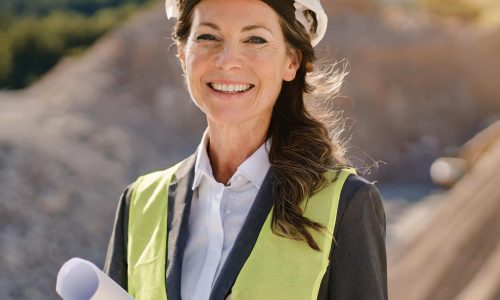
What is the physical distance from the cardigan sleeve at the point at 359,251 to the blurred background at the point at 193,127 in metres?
3.81

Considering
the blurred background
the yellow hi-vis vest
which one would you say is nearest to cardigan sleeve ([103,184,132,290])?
the yellow hi-vis vest

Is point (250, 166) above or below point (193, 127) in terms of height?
above

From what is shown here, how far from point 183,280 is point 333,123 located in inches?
25.5

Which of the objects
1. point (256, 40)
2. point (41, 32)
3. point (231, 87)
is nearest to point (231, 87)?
point (231, 87)

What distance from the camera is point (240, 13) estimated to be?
7.14 ft

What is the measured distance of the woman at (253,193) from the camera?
2057 mm

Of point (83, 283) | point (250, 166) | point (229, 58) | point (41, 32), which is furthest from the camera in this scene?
point (41, 32)

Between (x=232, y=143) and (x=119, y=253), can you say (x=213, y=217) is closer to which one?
(x=232, y=143)

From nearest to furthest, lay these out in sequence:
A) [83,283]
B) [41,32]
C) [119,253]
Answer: [83,283] < [119,253] < [41,32]

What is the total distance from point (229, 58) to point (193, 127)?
13982mm

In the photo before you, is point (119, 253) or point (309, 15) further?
point (119, 253)

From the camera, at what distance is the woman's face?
218 cm

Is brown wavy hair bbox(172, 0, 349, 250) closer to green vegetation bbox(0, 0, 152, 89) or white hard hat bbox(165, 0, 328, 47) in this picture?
white hard hat bbox(165, 0, 328, 47)

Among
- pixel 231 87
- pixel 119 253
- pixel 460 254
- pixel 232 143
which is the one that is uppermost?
pixel 231 87
